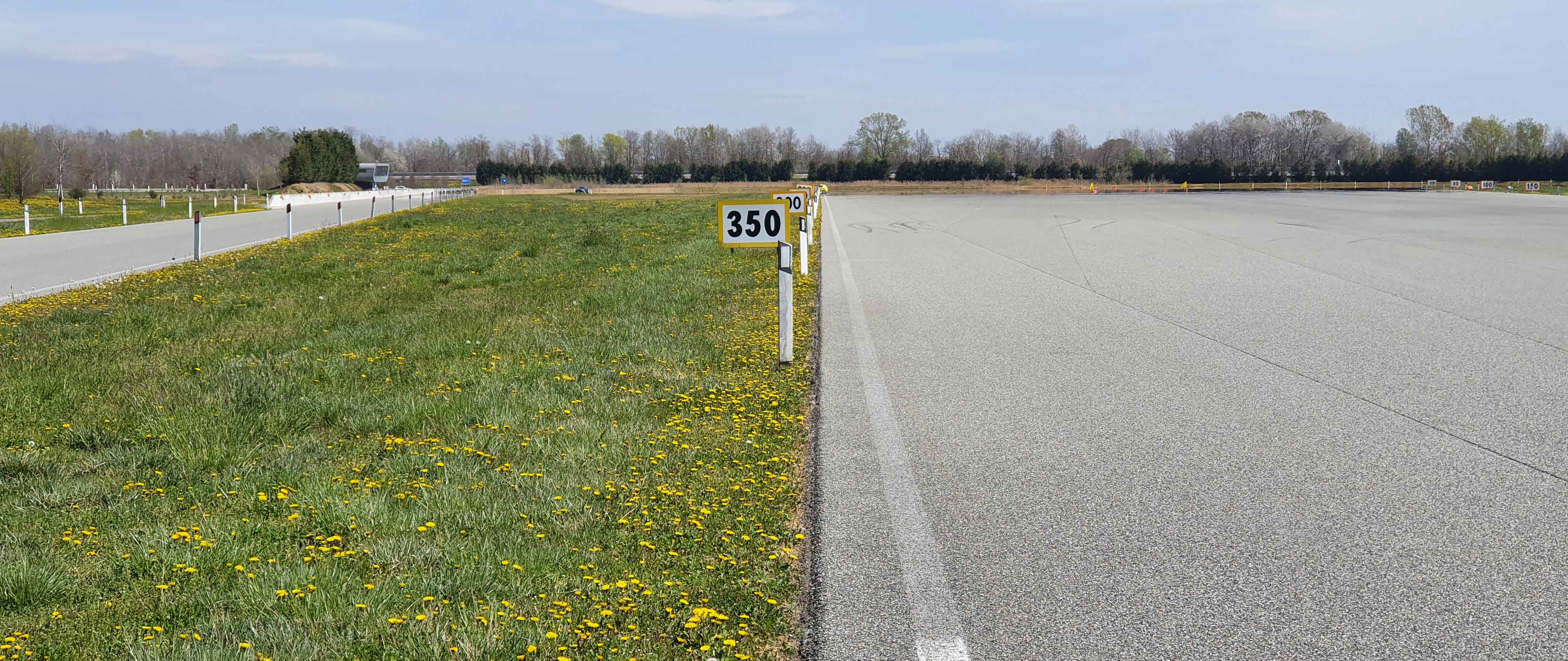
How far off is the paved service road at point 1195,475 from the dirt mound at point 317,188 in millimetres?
60344

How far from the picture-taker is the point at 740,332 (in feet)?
37.1

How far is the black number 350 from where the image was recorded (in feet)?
33.9

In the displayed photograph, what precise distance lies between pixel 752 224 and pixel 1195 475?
538cm

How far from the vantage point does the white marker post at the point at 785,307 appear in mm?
9492

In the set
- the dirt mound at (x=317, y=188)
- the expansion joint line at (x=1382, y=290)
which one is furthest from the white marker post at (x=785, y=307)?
the dirt mound at (x=317, y=188)

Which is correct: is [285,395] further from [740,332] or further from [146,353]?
[740,332]

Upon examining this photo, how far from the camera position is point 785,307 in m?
9.57

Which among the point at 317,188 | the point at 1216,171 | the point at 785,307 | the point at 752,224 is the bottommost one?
the point at 785,307

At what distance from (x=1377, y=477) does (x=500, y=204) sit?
182 feet

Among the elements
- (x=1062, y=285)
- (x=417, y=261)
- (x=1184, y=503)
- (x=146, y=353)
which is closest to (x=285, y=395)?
(x=146, y=353)

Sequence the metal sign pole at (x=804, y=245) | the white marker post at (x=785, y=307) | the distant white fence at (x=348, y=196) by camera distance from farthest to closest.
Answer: the distant white fence at (x=348, y=196) → the metal sign pole at (x=804, y=245) → the white marker post at (x=785, y=307)

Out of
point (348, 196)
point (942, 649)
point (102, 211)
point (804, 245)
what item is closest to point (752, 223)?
point (942, 649)

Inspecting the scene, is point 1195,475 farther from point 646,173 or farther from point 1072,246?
point 646,173

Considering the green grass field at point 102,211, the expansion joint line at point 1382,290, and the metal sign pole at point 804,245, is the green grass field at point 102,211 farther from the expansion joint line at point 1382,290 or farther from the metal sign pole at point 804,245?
the expansion joint line at point 1382,290
